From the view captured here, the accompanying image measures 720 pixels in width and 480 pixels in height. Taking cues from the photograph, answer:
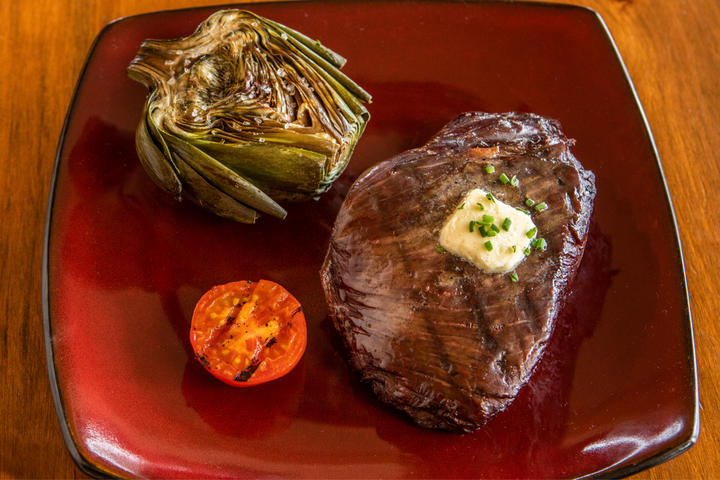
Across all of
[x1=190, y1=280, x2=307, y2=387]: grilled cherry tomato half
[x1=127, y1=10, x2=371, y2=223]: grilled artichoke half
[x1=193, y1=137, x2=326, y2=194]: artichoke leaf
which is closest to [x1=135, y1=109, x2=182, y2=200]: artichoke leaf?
[x1=127, y1=10, x2=371, y2=223]: grilled artichoke half

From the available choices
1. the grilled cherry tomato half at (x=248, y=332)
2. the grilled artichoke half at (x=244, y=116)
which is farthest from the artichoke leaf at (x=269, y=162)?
the grilled cherry tomato half at (x=248, y=332)

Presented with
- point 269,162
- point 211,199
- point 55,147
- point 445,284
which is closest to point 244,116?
point 269,162

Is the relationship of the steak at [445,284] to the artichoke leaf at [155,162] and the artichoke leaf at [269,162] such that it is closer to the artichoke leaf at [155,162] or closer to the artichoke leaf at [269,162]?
the artichoke leaf at [269,162]

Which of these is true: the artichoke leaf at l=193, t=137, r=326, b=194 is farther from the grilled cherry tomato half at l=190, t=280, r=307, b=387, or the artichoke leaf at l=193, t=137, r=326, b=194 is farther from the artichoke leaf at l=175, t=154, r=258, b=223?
the grilled cherry tomato half at l=190, t=280, r=307, b=387

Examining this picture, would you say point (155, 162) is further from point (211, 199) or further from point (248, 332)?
point (248, 332)

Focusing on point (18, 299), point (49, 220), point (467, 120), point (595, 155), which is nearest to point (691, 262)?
point (595, 155)

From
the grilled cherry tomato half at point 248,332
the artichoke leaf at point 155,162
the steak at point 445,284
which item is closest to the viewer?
the steak at point 445,284

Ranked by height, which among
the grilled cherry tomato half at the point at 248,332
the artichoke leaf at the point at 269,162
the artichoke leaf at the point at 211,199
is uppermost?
the artichoke leaf at the point at 269,162
